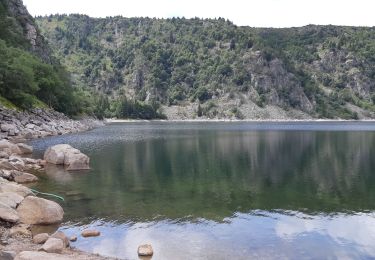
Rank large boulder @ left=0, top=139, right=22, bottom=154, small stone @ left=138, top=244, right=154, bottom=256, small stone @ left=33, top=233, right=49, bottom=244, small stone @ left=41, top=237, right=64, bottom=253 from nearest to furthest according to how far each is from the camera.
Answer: small stone @ left=41, top=237, right=64, bottom=253, small stone @ left=138, top=244, right=154, bottom=256, small stone @ left=33, top=233, right=49, bottom=244, large boulder @ left=0, top=139, right=22, bottom=154

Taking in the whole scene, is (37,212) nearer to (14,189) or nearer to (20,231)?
(20,231)

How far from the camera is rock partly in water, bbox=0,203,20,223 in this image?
24.7 metres

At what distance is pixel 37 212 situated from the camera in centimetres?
2645

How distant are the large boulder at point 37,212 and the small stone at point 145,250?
24.0 ft

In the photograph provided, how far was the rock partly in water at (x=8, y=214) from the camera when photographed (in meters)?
24.7

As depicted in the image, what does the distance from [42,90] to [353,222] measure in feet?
375

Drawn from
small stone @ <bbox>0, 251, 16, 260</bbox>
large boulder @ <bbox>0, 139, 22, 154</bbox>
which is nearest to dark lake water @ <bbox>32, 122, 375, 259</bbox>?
small stone @ <bbox>0, 251, 16, 260</bbox>

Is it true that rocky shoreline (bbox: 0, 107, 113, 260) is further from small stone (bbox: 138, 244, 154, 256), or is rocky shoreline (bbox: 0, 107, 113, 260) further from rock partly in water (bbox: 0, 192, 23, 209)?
small stone (bbox: 138, 244, 154, 256)

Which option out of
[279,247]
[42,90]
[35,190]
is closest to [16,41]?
[42,90]

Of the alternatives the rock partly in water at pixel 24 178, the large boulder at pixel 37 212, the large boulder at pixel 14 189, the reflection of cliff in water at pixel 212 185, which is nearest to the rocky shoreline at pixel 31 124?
the reflection of cliff in water at pixel 212 185

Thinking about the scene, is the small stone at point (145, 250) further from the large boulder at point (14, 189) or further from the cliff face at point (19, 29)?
the cliff face at point (19, 29)

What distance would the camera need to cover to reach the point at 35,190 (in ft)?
119

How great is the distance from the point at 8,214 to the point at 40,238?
11.5 ft

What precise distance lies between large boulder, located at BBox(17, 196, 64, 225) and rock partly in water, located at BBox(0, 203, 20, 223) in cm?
54
